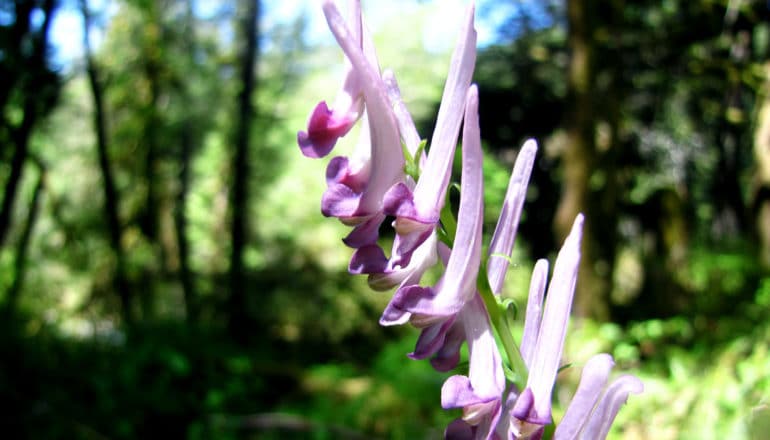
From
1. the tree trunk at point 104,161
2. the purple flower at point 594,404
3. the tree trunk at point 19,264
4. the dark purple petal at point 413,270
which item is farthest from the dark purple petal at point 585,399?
the tree trunk at point 104,161

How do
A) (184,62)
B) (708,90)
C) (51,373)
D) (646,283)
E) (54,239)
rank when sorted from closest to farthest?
(51,373)
(646,283)
(54,239)
(184,62)
(708,90)

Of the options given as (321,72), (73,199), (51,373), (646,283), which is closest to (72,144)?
(73,199)

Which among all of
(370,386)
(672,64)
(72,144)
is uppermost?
(72,144)

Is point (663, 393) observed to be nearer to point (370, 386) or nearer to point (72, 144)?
point (370, 386)

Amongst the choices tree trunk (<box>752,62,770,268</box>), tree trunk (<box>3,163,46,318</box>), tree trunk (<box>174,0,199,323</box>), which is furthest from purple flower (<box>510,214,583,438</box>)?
tree trunk (<box>174,0,199,323</box>)

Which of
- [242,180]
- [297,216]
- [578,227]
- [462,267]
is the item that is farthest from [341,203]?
[297,216]

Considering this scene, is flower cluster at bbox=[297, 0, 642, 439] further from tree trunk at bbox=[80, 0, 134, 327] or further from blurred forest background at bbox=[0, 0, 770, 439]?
tree trunk at bbox=[80, 0, 134, 327]
